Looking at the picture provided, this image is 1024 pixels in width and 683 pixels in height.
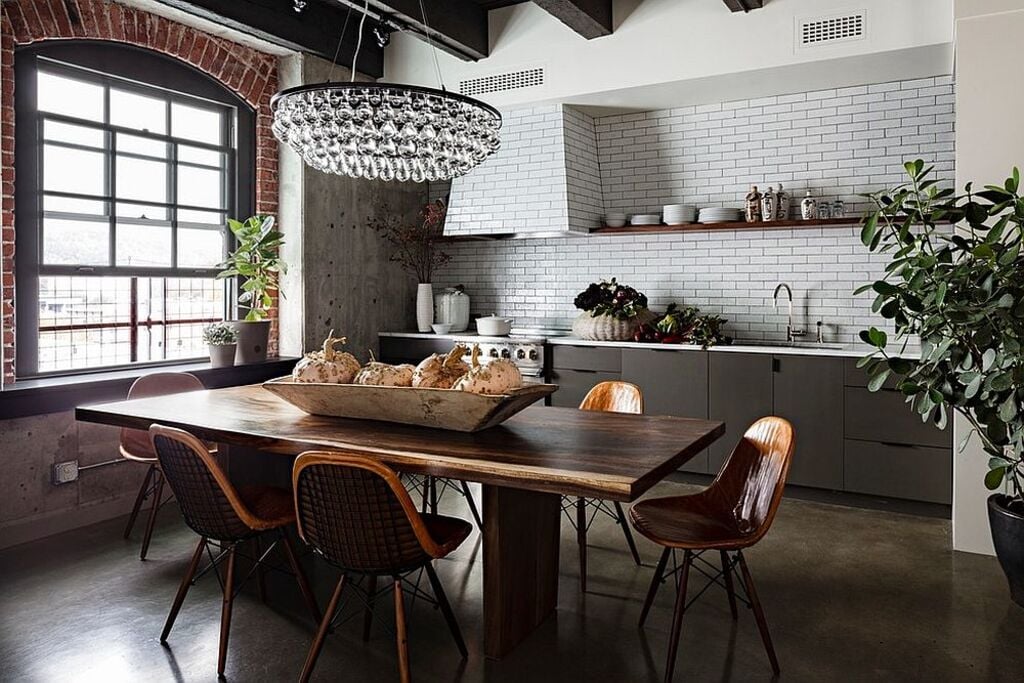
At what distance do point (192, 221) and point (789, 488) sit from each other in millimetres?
4321

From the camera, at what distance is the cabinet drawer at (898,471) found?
15.1ft

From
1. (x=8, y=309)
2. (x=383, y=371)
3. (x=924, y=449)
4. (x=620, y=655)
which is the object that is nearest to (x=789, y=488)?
(x=924, y=449)

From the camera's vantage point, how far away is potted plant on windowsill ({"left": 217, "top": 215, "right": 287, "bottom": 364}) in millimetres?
5199

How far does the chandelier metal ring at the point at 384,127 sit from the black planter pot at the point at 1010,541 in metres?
2.71

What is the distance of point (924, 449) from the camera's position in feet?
15.2

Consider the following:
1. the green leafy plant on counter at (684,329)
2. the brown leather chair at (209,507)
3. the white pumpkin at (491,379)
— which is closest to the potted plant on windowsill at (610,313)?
the green leafy plant on counter at (684,329)

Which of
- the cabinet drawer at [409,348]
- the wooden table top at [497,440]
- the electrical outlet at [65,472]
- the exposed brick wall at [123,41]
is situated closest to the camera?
the wooden table top at [497,440]

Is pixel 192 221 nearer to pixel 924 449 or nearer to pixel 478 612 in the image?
pixel 478 612

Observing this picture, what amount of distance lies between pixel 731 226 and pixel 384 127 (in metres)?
3.16

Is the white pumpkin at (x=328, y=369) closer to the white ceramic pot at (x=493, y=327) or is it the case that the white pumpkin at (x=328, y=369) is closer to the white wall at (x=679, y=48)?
the white ceramic pot at (x=493, y=327)

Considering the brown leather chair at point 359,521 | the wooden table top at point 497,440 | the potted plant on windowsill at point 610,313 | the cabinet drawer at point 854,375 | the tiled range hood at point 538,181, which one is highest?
the tiled range hood at point 538,181

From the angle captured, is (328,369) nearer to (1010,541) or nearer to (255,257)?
(255,257)

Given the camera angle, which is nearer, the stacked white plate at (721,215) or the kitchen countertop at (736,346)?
the kitchen countertop at (736,346)

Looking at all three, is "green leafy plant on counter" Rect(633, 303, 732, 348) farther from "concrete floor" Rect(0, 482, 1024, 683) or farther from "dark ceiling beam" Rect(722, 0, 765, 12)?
"dark ceiling beam" Rect(722, 0, 765, 12)
